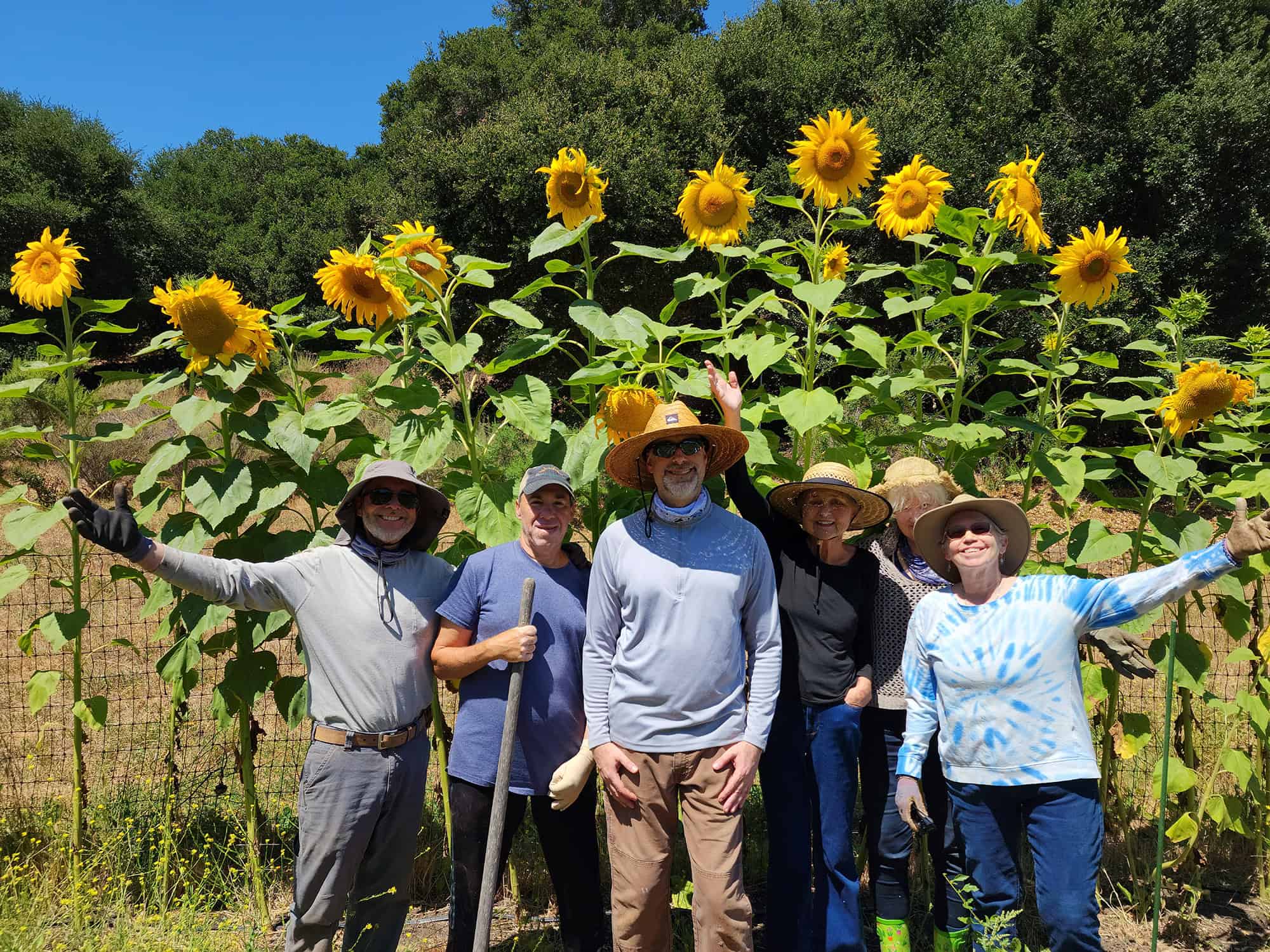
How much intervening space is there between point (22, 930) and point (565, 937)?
5.18 feet

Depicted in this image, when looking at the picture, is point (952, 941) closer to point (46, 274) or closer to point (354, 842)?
point (354, 842)

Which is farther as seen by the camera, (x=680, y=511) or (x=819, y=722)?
(x=819, y=722)

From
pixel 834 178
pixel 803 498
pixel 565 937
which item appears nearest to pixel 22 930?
pixel 565 937

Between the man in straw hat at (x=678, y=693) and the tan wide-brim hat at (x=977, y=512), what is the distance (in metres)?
0.45

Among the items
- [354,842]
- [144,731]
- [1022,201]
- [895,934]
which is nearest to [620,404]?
[354,842]

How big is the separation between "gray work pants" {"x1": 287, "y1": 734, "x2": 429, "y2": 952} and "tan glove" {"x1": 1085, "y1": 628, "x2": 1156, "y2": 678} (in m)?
2.02

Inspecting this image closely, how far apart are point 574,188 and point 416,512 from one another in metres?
1.20

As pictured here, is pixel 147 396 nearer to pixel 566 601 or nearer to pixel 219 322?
pixel 219 322

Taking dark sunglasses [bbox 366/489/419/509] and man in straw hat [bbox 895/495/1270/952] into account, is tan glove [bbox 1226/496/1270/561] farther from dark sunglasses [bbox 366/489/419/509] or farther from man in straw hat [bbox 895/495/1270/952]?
dark sunglasses [bbox 366/489/419/509]

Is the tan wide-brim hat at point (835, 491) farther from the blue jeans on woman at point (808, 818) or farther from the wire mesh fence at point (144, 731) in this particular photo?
the wire mesh fence at point (144, 731)

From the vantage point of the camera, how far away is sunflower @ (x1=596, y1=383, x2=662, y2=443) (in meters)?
2.63

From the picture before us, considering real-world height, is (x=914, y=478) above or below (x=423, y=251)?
below

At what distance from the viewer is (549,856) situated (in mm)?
2633

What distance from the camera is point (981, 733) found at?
89.0 inches
